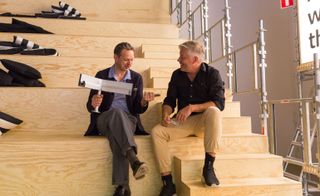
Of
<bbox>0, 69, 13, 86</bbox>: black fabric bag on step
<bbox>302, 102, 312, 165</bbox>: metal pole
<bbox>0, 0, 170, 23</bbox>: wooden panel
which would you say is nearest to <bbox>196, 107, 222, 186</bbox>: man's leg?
<bbox>302, 102, 312, 165</bbox>: metal pole

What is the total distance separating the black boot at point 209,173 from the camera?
1.59 m

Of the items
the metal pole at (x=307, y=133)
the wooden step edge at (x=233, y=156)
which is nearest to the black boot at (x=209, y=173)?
the wooden step edge at (x=233, y=156)

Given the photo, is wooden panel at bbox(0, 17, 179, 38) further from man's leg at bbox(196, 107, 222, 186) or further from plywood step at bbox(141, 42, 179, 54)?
man's leg at bbox(196, 107, 222, 186)

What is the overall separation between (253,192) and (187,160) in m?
0.35

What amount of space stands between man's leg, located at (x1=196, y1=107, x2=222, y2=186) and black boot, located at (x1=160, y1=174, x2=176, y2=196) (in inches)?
7.0

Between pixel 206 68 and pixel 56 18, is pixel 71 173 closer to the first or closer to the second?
pixel 206 68

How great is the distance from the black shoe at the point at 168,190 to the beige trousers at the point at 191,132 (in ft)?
0.26

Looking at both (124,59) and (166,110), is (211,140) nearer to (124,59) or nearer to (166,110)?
(166,110)

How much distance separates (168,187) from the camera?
168 cm

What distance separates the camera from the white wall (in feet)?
14.4

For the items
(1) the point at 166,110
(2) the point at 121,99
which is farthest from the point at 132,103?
(1) the point at 166,110

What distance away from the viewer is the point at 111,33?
3.29 m

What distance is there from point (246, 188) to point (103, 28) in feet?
7.22

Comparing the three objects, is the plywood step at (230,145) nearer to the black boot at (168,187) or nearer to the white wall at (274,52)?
the black boot at (168,187)
